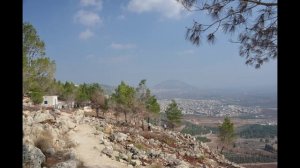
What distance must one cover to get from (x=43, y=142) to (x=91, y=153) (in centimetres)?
223

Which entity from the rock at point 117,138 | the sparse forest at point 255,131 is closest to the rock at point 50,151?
the rock at point 117,138

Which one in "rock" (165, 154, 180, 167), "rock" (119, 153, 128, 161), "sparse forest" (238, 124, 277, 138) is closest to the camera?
"rock" (119, 153, 128, 161)

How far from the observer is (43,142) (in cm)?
1293

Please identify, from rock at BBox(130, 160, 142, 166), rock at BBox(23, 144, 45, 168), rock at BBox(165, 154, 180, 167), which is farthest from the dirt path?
rock at BBox(165, 154, 180, 167)

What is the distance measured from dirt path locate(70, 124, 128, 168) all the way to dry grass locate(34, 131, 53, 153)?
1.16 m

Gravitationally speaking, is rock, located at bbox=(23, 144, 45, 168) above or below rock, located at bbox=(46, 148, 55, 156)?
above

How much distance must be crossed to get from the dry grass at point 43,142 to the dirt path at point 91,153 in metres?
1.16

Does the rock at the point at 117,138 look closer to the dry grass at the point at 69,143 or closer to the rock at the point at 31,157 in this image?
the dry grass at the point at 69,143

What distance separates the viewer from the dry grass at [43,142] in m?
12.8

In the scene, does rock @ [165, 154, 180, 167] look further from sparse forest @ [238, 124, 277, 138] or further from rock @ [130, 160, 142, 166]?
sparse forest @ [238, 124, 277, 138]

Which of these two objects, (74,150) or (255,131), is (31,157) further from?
(255,131)

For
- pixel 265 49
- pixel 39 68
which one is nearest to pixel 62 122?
pixel 39 68

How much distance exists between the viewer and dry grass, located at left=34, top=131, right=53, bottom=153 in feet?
41.9
